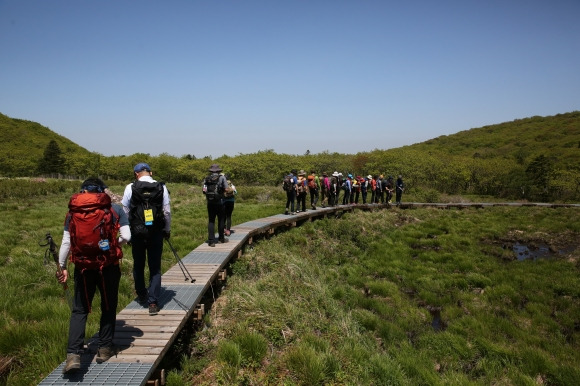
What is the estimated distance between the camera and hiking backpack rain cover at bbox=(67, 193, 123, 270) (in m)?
3.44

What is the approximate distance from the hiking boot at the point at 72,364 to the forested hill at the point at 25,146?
230 ft

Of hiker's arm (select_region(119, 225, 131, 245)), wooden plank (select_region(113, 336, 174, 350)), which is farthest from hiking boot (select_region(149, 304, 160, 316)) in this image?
hiker's arm (select_region(119, 225, 131, 245))

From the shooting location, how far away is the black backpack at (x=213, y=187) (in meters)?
8.21

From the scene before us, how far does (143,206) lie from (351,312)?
5.23m

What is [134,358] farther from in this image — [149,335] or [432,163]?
[432,163]

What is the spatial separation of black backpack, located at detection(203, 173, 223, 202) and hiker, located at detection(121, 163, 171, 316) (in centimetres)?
305

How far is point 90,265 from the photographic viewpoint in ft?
11.6

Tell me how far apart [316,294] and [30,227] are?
10.9 metres

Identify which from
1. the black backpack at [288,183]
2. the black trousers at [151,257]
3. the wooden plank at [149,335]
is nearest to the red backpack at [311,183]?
the black backpack at [288,183]

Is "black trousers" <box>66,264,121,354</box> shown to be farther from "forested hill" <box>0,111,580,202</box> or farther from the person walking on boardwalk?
"forested hill" <box>0,111,580,202</box>

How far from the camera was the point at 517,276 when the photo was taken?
11.2 m

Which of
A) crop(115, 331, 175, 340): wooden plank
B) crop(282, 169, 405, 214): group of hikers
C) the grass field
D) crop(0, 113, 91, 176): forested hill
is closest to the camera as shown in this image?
crop(115, 331, 175, 340): wooden plank

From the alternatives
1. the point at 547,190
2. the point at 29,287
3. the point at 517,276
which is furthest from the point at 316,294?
the point at 547,190

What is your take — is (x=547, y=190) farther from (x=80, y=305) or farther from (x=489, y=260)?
(x=80, y=305)
